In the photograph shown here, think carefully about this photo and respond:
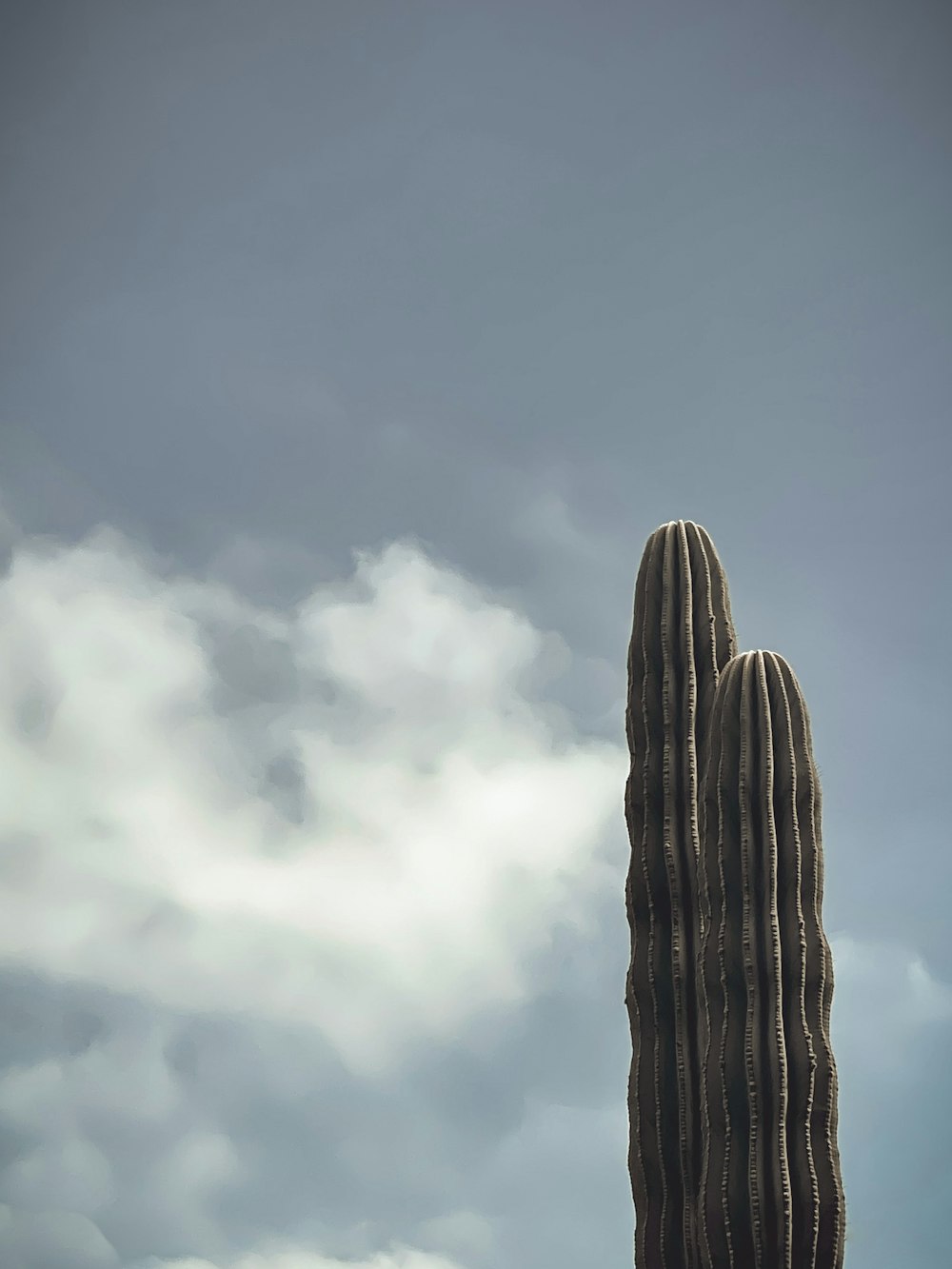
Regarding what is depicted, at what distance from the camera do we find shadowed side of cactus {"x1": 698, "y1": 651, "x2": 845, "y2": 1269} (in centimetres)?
630

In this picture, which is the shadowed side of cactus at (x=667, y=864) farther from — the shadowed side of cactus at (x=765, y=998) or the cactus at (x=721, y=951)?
the shadowed side of cactus at (x=765, y=998)

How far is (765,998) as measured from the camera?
6.48m

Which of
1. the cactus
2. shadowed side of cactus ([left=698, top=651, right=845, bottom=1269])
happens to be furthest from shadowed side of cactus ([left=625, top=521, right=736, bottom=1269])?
shadowed side of cactus ([left=698, top=651, right=845, bottom=1269])

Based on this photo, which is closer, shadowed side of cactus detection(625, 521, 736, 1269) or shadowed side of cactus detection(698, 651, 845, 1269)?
shadowed side of cactus detection(698, 651, 845, 1269)

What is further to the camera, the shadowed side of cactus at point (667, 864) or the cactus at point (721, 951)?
the shadowed side of cactus at point (667, 864)

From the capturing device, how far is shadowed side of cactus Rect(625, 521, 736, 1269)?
7.14 metres

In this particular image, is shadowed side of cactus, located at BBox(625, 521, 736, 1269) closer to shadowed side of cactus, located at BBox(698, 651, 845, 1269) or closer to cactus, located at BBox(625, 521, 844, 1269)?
cactus, located at BBox(625, 521, 844, 1269)

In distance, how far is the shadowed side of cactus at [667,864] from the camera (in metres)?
7.14

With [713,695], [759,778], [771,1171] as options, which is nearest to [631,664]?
[713,695]

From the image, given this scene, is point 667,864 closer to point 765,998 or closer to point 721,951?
point 721,951

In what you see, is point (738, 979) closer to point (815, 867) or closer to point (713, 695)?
point (815, 867)

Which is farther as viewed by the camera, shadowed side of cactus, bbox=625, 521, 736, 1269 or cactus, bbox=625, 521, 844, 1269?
shadowed side of cactus, bbox=625, 521, 736, 1269

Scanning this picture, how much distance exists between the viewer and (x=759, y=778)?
22.6 ft

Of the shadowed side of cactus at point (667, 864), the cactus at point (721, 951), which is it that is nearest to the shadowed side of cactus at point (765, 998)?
the cactus at point (721, 951)
